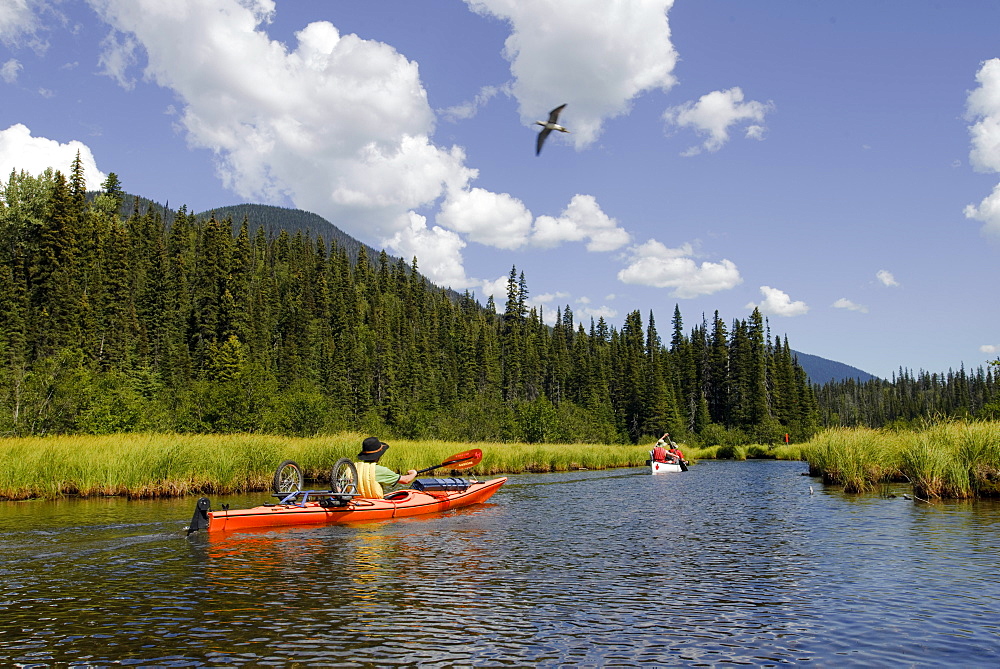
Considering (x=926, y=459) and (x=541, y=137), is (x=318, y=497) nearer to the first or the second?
(x=541, y=137)

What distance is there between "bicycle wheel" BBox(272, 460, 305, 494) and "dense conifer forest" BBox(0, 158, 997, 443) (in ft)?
64.5

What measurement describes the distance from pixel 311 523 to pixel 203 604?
802 centimetres

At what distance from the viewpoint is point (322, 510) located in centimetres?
1769

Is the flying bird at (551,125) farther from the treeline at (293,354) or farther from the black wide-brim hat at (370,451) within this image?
the treeline at (293,354)

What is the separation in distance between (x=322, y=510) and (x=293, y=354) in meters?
90.7

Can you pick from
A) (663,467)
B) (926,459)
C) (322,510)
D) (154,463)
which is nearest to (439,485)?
(322,510)

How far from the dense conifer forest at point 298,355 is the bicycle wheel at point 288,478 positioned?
19661 mm

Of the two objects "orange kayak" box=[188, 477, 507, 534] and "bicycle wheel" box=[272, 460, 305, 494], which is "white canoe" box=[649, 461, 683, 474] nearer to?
"orange kayak" box=[188, 477, 507, 534]

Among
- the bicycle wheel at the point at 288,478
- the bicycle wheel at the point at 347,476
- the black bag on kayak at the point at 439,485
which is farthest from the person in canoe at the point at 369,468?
the black bag on kayak at the point at 439,485

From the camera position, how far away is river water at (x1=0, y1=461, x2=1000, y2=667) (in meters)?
7.75

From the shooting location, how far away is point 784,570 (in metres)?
12.3

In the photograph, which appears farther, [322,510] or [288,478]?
[288,478]

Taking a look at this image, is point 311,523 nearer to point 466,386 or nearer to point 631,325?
point 466,386

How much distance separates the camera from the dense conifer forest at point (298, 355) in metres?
44.5
